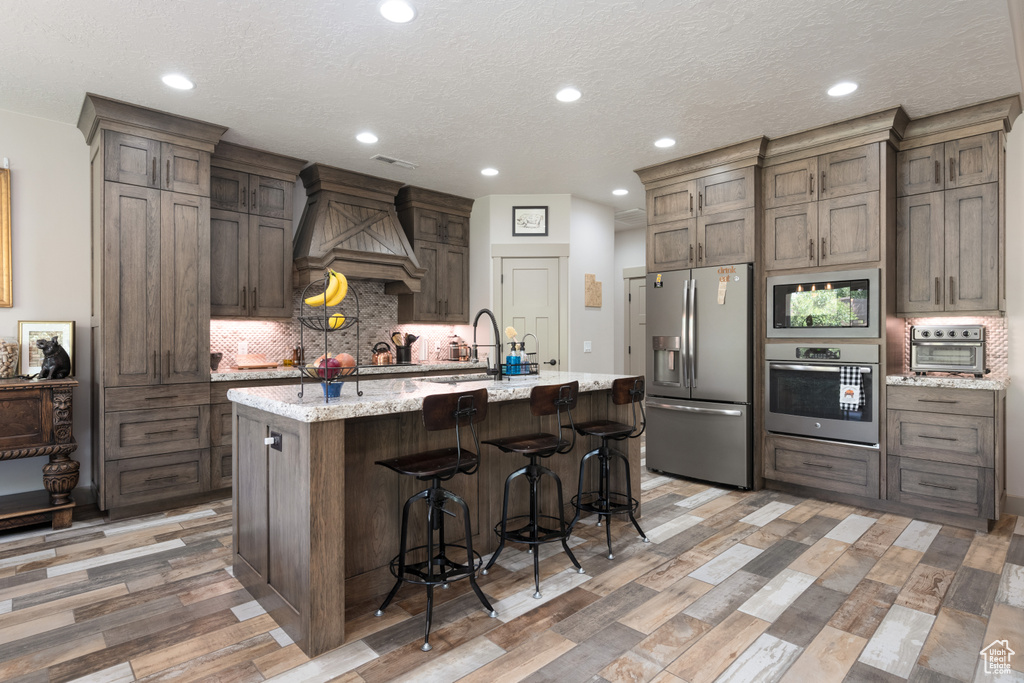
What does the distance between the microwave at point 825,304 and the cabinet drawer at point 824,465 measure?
0.83 meters

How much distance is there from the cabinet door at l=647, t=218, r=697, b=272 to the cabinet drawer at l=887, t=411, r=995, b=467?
194 centimetres

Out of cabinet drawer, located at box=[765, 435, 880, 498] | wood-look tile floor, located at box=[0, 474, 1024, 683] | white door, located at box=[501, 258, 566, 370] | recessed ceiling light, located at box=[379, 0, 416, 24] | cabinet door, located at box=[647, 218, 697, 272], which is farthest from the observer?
white door, located at box=[501, 258, 566, 370]

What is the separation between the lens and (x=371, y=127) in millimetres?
4090

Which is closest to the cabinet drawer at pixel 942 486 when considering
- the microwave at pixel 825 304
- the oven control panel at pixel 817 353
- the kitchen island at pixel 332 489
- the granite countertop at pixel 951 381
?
the granite countertop at pixel 951 381

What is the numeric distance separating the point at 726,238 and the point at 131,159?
14.6 feet

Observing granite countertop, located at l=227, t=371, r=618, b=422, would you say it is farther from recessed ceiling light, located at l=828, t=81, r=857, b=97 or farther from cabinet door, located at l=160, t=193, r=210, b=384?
recessed ceiling light, located at l=828, t=81, r=857, b=97

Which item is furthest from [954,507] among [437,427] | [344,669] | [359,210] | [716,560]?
[359,210]

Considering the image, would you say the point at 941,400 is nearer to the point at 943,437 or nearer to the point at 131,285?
the point at 943,437

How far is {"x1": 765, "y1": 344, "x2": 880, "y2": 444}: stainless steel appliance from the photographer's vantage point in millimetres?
3898

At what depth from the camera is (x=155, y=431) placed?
3.91 metres

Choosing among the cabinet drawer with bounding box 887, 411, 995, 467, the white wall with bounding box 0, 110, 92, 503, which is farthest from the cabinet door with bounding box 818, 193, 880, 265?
the white wall with bounding box 0, 110, 92, 503

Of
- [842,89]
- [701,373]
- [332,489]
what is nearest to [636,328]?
[701,373]

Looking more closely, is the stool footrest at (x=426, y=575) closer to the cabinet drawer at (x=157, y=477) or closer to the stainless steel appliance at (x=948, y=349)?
the cabinet drawer at (x=157, y=477)

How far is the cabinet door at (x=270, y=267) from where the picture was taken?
4668 millimetres
